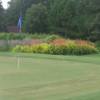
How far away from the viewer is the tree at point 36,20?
6762cm

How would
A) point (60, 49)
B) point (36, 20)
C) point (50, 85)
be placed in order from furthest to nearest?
point (36, 20)
point (60, 49)
point (50, 85)

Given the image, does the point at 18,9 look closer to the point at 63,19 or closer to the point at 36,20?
the point at 36,20

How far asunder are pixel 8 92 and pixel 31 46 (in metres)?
22.5

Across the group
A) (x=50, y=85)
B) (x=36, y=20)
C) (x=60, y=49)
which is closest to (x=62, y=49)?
(x=60, y=49)

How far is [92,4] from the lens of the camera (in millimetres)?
59031

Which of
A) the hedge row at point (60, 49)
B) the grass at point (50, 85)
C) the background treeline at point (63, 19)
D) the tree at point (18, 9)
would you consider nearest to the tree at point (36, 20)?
the background treeline at point (63, 19)

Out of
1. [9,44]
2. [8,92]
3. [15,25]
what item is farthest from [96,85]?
[15,25]

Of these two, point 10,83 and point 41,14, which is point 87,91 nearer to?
point 10,83

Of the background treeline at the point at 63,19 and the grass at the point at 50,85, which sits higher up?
the background treeline at the point at 63,19

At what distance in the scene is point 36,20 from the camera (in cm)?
6744

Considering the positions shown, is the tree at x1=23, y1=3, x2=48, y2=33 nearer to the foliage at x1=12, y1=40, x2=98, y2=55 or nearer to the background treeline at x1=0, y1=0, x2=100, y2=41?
the background treeline at x1=0, y1=0, x2=100, y2=41

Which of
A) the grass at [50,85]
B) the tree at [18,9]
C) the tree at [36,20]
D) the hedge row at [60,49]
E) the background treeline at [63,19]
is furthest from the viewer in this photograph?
the tree at [18,9]

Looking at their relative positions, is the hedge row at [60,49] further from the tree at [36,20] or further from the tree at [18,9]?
the tree at [18,9]

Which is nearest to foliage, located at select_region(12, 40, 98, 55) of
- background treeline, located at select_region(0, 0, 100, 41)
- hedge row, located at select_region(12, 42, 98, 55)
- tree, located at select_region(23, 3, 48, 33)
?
hedge row, located at select_region(12, 42, 98, 55)
